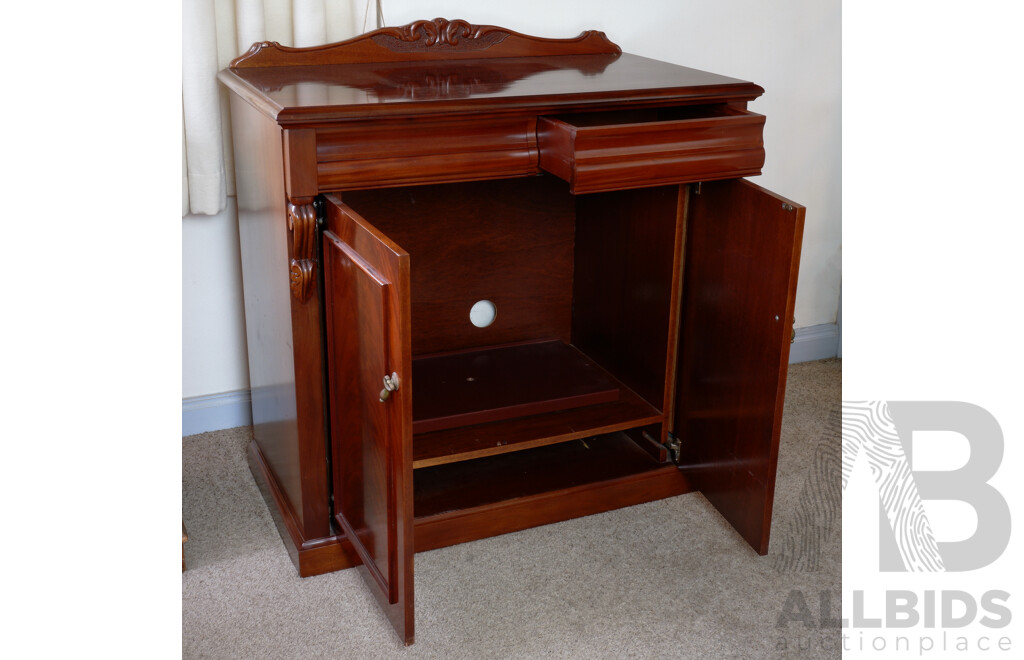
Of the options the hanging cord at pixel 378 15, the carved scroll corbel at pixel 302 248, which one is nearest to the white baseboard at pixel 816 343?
the hanging cord at pixel 378 15

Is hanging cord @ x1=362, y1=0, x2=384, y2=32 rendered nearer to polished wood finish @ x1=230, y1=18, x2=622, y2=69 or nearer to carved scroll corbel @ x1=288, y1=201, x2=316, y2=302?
polished wood finish @ x1=230, y1=18, x2=622, y2=69

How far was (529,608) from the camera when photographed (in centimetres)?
161

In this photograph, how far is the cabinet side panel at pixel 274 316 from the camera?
1.55 meters

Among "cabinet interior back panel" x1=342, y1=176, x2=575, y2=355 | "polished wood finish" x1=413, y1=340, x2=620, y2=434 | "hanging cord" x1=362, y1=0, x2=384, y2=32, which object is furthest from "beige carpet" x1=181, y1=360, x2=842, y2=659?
"hanging cord" x1=362, y1=0, x2=384, y2=32

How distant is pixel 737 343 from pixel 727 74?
2.94 ft

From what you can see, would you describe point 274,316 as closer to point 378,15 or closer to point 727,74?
point 378,15

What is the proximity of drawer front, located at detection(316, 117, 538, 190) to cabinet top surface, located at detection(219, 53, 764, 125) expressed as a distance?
30mm

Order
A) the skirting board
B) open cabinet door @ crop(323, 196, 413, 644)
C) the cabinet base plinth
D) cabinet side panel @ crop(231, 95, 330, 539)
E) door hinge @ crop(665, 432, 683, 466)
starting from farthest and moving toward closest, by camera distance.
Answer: the skirting board < door hinge @ crop(665, 432, 683, 466) < the cabinet base plinth < cabinet side panel @ crop(231, 95, 330, 539) < open cabinet door @ crop(323, 196, 413, 644)

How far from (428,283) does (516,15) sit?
625 millimetres

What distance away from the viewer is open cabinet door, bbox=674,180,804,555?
5.17 ft

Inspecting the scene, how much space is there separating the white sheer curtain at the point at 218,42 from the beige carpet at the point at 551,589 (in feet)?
2.10

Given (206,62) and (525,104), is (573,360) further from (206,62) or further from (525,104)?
(206,62)

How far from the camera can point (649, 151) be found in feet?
5.06

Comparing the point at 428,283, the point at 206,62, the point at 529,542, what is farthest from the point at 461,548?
the point at 206,62
